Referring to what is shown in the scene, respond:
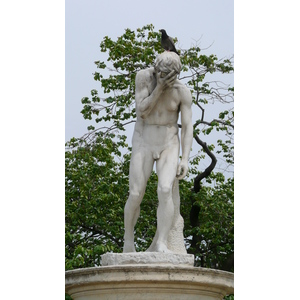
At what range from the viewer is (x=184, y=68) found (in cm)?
2088

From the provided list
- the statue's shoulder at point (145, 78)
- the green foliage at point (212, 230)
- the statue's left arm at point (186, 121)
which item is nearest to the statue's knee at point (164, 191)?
the statue's left arm at point (186, 121)

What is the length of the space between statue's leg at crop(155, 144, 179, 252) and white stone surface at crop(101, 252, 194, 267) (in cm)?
25

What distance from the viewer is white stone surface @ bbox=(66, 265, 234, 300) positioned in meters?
10.1

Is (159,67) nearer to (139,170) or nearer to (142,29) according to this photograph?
(139,170)

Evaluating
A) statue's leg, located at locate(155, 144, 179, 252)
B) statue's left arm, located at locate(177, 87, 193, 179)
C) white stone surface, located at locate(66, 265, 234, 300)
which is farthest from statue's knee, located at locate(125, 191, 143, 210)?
white stone surface, located at locate(66, 265, 234, 300)

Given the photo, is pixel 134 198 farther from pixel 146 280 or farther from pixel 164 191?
pixel 146 280

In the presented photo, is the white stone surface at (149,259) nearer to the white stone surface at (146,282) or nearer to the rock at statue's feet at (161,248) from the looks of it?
the rock at statue's feet at (161,248)

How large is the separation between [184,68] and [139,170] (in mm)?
10053

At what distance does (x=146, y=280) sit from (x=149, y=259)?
17.6 inches

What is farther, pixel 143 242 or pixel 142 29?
pixel 142 29

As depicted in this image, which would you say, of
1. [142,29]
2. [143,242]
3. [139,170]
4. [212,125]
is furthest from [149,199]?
[139,170]

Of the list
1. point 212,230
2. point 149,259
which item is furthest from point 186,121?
point 212,230

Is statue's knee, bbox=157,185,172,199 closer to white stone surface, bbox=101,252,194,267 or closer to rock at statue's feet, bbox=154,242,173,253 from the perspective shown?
rock at statue's feet, bbox=154,242,173,253

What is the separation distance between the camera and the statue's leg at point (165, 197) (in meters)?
10.9
